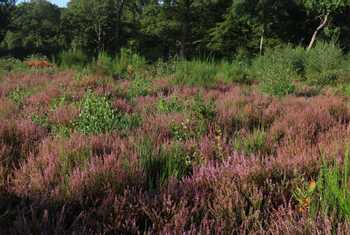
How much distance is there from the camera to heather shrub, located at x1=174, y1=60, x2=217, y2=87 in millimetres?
11781

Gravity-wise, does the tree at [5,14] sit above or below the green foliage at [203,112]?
above

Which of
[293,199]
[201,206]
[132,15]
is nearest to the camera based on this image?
[201,206]

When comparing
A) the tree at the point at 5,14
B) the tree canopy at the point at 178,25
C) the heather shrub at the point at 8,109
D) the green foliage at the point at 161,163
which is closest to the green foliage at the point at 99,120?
the green foliage at the point at 161,163

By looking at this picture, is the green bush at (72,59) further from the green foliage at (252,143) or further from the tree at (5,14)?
the tree at (5,14)

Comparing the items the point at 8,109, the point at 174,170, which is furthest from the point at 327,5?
the point at 174,170

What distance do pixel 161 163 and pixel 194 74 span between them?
8.66 metres

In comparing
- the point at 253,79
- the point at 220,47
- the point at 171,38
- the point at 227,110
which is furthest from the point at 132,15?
the point at 227,110

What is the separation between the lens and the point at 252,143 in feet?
16.1

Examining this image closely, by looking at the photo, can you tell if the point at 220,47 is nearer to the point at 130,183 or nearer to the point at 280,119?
the point at 280,119

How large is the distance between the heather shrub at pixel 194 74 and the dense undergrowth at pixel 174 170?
14.3 ft

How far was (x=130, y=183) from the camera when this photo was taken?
3.52m

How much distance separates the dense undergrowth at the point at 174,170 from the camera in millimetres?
2848

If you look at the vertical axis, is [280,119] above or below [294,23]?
below

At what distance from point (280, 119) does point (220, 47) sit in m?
35.4
